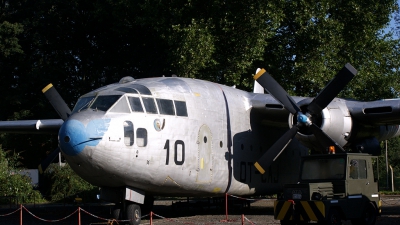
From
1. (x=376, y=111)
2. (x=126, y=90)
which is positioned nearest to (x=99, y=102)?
(x=126, y=90)

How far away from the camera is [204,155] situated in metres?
15.5

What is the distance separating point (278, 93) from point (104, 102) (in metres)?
5.40

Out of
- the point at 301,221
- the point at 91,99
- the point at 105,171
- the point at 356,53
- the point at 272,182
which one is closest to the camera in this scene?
the point at 301,221

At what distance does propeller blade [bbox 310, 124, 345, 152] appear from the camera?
15.3 m

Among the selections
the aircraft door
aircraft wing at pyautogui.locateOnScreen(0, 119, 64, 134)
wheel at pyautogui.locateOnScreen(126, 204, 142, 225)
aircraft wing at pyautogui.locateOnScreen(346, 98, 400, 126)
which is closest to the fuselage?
the aircraft door

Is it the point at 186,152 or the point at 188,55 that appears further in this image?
the point at 188,55

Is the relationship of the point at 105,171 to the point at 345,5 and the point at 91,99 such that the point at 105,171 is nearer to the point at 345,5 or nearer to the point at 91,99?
the point at 91,99

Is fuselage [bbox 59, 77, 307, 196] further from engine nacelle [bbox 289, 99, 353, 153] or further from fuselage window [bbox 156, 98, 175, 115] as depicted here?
engine nacelle [bbox 289, 99, 353, 153]

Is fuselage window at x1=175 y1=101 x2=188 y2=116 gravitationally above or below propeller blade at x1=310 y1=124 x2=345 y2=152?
above

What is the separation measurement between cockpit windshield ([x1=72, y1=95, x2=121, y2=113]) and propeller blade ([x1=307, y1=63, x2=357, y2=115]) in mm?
5729

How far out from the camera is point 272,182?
18672 millimetres

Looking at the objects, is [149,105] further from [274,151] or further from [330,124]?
[330,124]

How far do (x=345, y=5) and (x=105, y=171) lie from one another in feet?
72.4

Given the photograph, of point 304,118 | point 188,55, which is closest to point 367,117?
point 304,118
